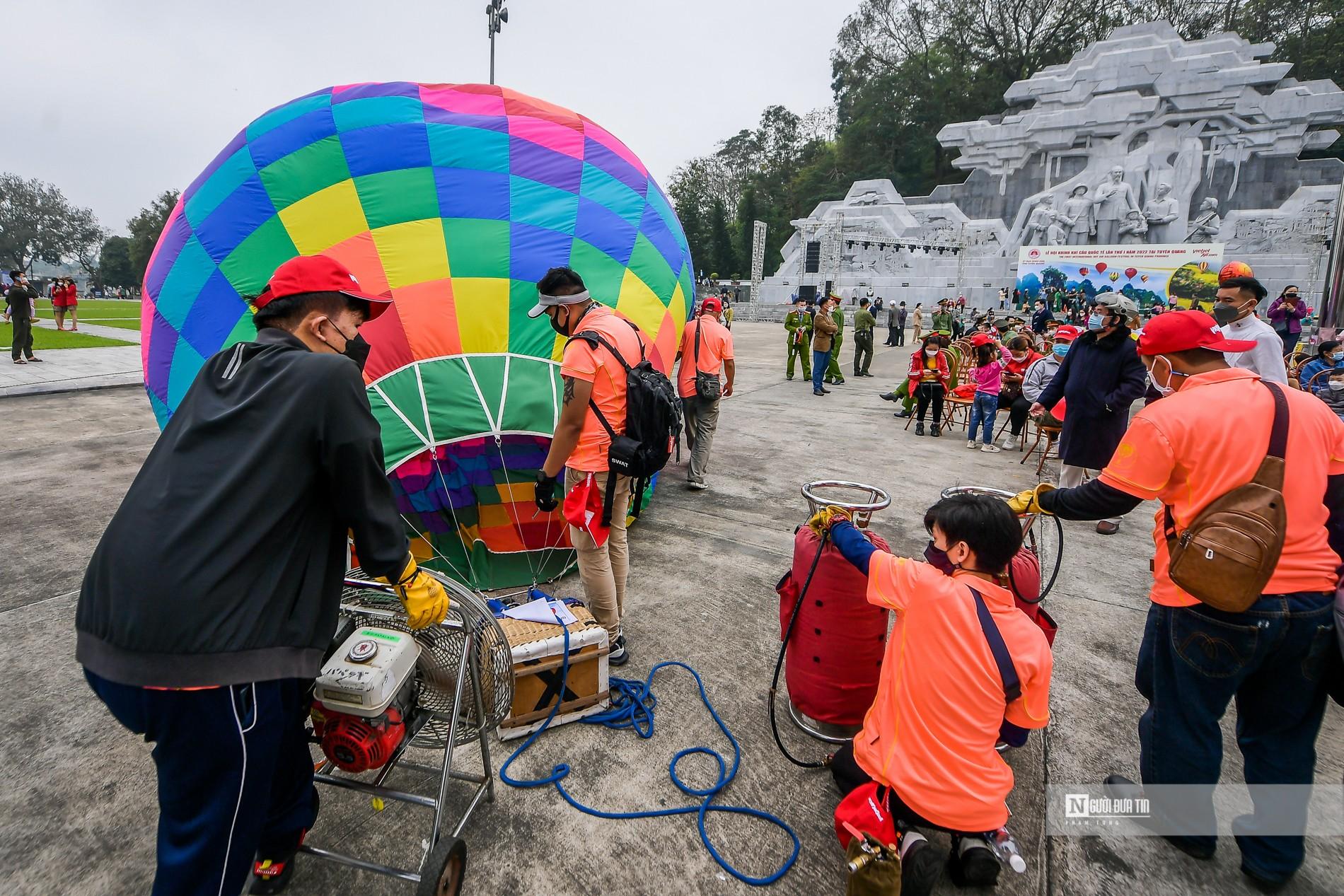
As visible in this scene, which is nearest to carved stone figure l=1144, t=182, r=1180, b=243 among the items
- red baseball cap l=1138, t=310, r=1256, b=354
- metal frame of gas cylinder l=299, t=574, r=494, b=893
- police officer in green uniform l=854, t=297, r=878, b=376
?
police officer in green uniform l=854, t=297, r=878, b=376

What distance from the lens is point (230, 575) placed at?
5.29 feet

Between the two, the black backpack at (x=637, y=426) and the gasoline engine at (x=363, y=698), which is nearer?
the gasoline engine at (x=363, y=698)

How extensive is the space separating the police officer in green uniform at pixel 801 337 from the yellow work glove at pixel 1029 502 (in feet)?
38.0

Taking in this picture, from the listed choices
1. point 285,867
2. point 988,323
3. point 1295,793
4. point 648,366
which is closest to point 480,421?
point 648,366

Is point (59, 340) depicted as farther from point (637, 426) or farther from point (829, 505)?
point (829, 505)

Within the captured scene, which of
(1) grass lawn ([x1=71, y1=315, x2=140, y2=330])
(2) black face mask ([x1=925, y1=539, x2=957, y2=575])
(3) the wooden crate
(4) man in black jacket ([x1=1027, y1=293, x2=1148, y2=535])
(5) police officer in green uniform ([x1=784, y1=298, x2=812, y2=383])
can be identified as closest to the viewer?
(2) black face mask ([x1=925, y1=539, x2=957, y2=575])

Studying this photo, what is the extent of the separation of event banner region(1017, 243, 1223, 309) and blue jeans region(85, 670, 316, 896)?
120 ft

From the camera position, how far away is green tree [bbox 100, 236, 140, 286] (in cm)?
8006

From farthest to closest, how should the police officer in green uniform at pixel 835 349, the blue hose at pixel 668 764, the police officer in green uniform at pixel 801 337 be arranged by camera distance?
the police officer in green uniform at pixel 801 337
the police officer in green uniform at pixel 835 349
the blue hose at pixel 668 764

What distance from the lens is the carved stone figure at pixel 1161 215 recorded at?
3584cm

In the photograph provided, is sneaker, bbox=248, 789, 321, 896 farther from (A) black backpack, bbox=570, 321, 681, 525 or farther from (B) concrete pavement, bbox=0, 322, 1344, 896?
(A) black backpack, bbox=570, 321, 681, 525

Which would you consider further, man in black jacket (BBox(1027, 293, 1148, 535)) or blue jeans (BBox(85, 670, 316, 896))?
man in black jacket (BBox(1027, 293, 1148, 535))

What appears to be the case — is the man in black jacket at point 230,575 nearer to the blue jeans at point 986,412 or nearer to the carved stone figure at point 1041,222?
the blue jeans at point 986,412

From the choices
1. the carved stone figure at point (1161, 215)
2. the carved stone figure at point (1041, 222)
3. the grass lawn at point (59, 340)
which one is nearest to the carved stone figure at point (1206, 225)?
the carved stone figure at point (1161, 215)
